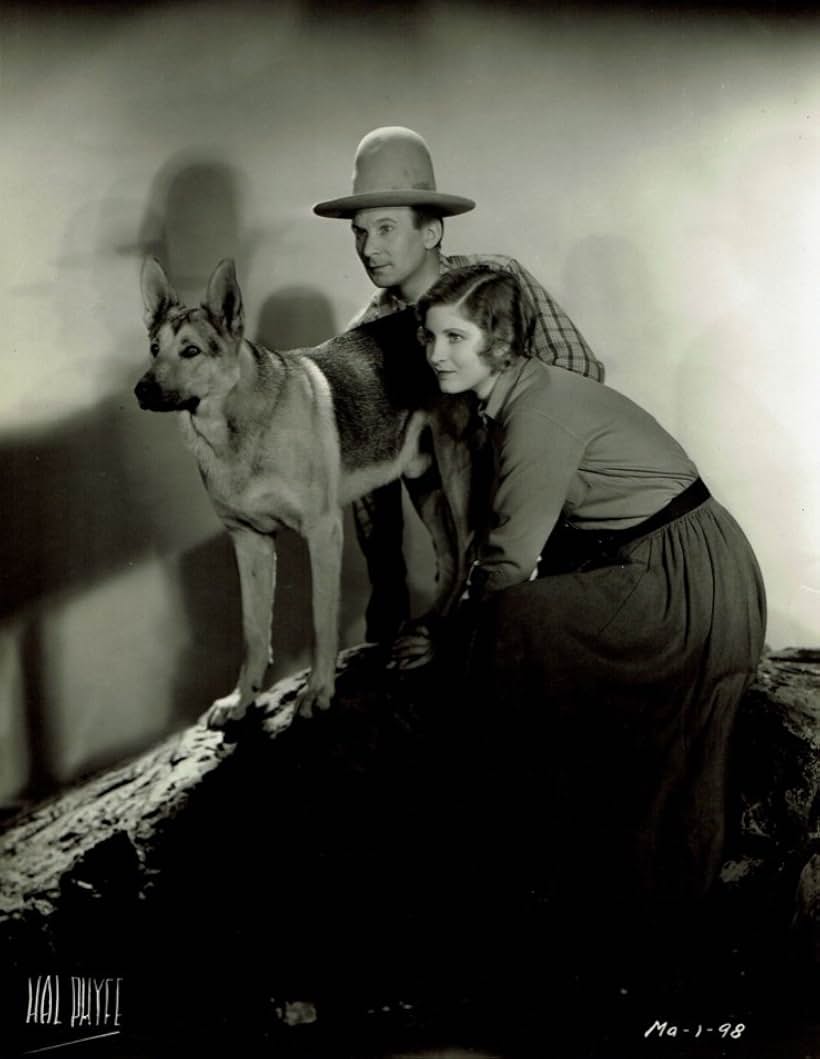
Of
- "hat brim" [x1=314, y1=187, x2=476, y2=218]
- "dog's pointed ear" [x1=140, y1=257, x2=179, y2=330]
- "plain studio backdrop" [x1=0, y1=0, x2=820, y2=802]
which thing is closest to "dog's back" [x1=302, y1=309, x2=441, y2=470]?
"plain studio backdrop" [x1=0, y1=0, x2=820, y2=802]

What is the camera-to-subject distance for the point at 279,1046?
2787mm

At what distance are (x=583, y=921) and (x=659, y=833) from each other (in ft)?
0.96

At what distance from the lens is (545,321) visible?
282 centimetres

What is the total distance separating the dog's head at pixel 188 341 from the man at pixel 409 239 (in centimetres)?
39

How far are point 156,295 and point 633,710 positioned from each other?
4.98ft

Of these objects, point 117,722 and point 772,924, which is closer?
point 772,924

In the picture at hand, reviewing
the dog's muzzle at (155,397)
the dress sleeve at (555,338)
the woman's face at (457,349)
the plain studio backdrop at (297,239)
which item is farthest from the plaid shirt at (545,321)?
the dog's muzzle at (155,397)

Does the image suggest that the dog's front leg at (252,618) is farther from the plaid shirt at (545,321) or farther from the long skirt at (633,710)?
the plaid shirt at (545,321)

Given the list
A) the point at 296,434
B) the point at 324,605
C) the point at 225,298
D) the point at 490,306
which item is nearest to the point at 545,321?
the point at 490,306

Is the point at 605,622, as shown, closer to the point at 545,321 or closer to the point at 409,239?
the point at 545,321

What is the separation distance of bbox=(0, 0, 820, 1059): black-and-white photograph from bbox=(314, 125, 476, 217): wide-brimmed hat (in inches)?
0.4

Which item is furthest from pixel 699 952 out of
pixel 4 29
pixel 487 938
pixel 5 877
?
pixel 4 29

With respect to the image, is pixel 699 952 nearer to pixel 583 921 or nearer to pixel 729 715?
pixel 583 921

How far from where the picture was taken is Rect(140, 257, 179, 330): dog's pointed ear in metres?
2.63
